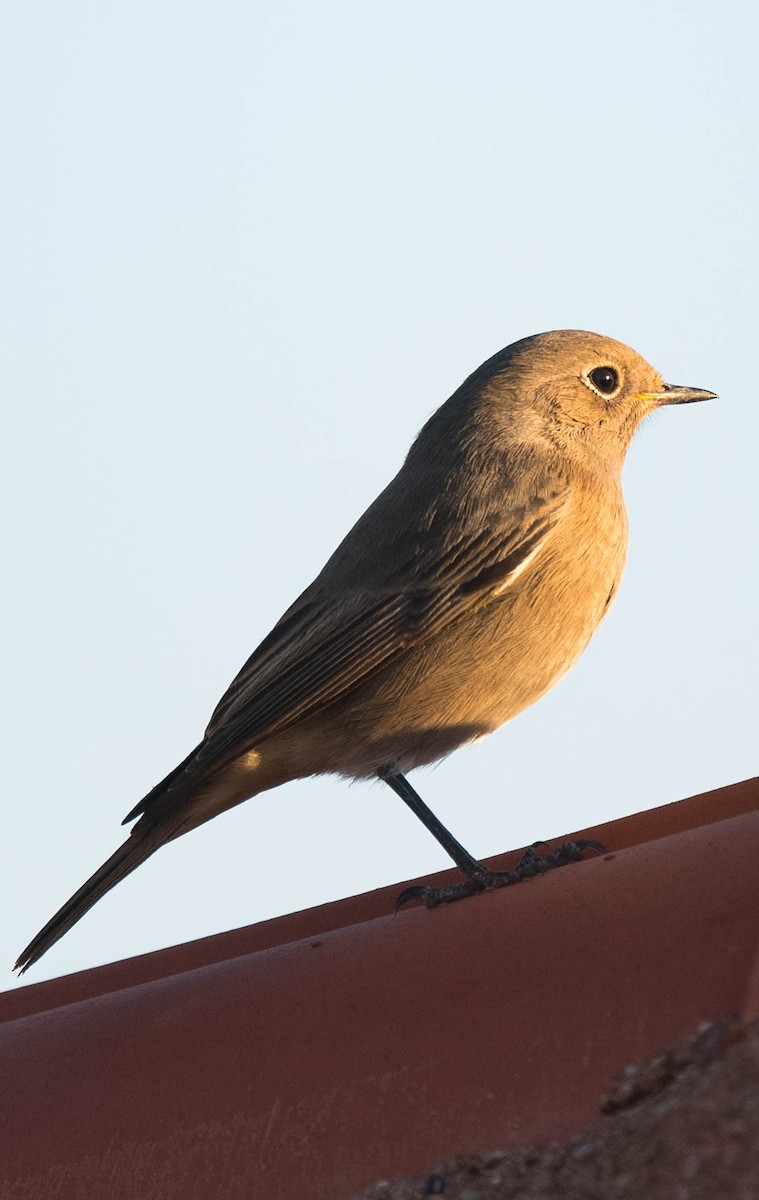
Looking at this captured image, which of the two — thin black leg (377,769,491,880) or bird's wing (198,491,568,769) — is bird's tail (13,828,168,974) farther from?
thin black leg (377,769,491,880)

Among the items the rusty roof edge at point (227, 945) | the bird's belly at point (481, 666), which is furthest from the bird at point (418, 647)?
the rusty roof edge at point (227, 945)

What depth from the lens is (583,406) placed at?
6312 millimetres

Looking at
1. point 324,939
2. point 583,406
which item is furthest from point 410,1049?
point 583,406

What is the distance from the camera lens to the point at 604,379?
6449 mm

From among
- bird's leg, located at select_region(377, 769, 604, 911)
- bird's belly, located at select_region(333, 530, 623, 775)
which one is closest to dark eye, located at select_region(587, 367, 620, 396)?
bird's belly, located at select_region(333, 530, 623, 775)

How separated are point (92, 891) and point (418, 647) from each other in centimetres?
136

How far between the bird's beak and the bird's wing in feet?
4.13

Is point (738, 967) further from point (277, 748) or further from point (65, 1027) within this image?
point (277, 748)

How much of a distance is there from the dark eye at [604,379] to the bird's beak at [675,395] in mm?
161

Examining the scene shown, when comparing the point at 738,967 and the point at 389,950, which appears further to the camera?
the point at 389,950

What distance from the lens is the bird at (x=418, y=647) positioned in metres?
5.20

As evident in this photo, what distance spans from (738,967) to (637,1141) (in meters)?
0.42

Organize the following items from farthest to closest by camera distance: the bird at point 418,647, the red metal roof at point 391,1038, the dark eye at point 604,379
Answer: the dark eye at point 604,379, the bird at point 418,647, the red metal roof at point 391,1038

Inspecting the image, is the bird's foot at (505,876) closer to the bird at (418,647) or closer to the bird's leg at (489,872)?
the bird's leg at (489,872)
